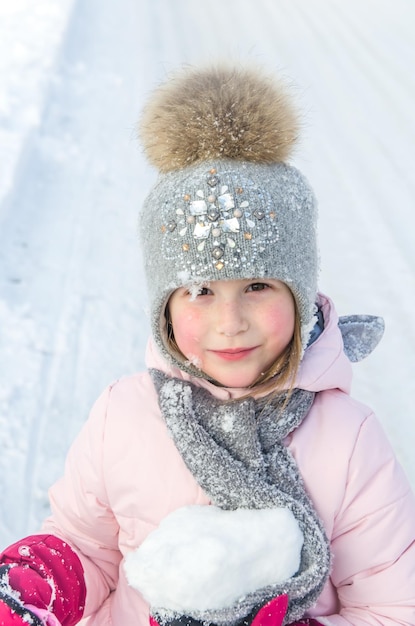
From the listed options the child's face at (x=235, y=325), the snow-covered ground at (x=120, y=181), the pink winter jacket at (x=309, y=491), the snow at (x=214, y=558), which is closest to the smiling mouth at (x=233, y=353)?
the child's face at (x=235, y=325)

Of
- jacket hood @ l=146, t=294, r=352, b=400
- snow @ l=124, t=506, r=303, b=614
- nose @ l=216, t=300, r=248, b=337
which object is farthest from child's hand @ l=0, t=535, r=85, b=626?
nose @ l=216, t=300, r=248, b=337

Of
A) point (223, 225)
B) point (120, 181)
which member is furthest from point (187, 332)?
point (120, 181)

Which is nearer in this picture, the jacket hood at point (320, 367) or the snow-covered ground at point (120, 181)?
the jacket hood at point (320, 367)

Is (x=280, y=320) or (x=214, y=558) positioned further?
(x=280, y=320)

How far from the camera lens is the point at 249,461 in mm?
1316

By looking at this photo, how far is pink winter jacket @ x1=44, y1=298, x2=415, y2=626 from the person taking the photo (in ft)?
4.35

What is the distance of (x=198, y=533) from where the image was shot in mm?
1219

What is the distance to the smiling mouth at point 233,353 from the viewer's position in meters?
1.32

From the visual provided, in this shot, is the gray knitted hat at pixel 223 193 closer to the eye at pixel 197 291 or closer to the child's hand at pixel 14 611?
the eye at pixel 197 291

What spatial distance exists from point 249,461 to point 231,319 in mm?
256

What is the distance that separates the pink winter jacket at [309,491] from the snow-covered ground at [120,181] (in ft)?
1.61

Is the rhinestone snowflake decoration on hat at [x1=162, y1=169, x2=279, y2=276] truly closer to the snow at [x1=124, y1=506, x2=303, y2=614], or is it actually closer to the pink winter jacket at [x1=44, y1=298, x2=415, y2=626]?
the pink winter jacket at [x1=44, y1=298, x2=415, y2=626]

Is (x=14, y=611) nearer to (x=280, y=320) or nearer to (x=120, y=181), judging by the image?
(x=280, y=320)

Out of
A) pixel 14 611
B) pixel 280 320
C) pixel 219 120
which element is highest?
pixel 219 120
